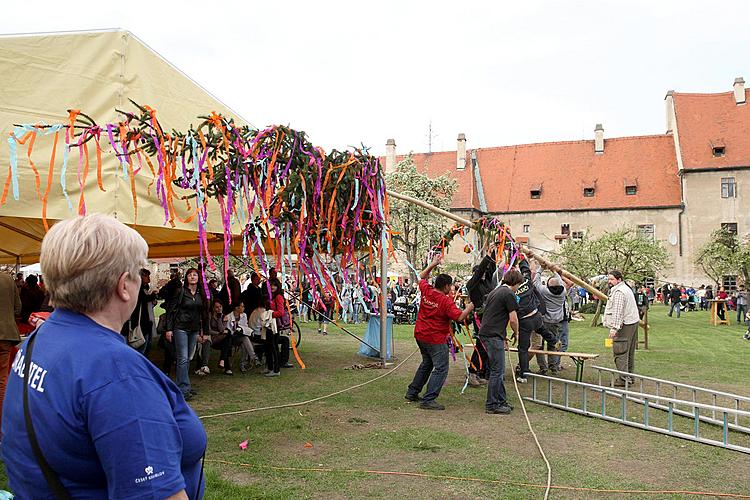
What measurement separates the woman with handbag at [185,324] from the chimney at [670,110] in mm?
46508

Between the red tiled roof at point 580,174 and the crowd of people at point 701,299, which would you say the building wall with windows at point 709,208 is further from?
the crowd of people at point 701,299

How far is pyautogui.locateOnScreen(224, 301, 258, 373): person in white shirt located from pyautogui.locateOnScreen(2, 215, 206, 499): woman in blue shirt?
359 inches

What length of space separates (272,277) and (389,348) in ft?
A: 9.84

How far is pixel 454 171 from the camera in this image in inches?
1975

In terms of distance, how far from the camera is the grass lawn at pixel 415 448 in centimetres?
499

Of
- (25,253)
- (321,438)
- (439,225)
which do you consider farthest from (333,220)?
(439,225)

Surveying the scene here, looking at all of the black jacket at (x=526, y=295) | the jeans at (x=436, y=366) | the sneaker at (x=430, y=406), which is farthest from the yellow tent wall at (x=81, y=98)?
the black jacket at (x=526, y=295)

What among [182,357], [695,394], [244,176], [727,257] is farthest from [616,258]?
[244,176]

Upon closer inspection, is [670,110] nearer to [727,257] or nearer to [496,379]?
[727,257]

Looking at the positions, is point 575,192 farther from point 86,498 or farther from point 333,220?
point 86,498

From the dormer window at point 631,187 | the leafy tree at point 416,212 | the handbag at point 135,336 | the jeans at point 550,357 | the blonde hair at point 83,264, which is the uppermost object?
the dormer window at point 631,187

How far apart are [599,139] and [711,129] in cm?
Result: 766

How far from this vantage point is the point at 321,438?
639cm

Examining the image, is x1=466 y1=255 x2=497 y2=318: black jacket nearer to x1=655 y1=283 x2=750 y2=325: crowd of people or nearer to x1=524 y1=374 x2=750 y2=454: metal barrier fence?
x1=524 y1=374 x2=750 y2=454: metal barrier fence
